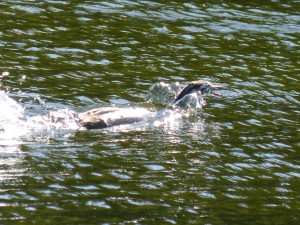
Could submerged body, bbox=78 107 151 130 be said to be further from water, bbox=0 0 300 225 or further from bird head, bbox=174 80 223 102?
bird head, bbox=174 80 223 102

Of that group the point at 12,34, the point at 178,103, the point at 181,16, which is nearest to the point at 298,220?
the point at 178,103

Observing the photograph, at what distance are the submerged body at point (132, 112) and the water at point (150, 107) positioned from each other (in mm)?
256

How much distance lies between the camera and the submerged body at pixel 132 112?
60.4 ft

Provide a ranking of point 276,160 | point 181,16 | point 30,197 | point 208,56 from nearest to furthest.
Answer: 1. point 30,197
2. point 276,160
3. point 208,56
4. point 181,16

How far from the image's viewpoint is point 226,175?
15.9m

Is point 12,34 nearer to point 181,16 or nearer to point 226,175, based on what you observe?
point 181,16

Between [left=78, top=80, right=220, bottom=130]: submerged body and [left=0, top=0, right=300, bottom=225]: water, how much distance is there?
26 cm

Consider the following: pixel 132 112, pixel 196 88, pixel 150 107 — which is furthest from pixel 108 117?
pixel 196 88

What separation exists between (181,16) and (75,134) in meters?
10.9

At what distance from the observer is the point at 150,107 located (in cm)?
2042

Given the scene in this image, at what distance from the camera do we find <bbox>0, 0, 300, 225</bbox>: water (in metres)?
14.3

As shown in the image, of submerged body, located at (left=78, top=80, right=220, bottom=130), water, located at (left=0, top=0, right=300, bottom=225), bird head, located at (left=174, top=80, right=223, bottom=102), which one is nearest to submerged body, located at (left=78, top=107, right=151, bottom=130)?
submerged body, located at (left=78, top=80, right=220, bottom=130)

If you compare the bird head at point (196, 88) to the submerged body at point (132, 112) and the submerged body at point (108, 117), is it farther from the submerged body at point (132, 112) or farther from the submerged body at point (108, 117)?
the submerged body at point (108, 117)

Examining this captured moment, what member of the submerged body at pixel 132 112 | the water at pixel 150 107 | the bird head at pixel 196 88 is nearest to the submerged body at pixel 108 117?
the submerged body at pixel 132 112
